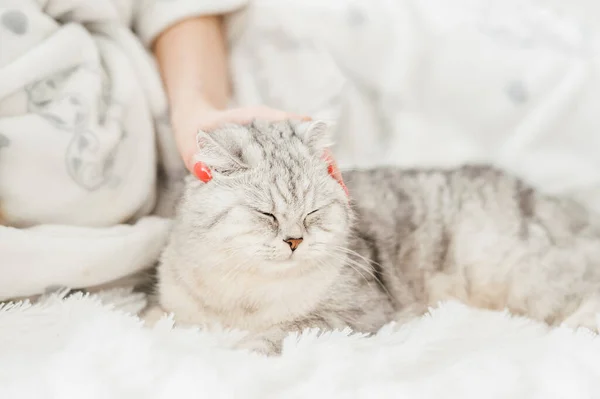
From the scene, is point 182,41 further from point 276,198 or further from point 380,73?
point 276,198

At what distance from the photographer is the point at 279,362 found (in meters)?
0.91

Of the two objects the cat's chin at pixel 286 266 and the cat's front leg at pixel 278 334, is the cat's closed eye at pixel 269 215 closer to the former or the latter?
the cat's chin at pixel 286 266

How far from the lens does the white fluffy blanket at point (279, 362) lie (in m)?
0.82

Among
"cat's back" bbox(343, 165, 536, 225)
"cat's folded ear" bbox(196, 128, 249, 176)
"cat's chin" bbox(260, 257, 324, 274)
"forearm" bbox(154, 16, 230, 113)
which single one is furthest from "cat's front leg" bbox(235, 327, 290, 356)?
"forearm" bbox(154, 16, 230, 113)

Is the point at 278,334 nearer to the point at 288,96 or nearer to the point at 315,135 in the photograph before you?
the point at 315,135

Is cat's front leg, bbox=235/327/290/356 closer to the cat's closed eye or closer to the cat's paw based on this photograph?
the cat's paw

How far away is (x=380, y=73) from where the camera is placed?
1.49 meters

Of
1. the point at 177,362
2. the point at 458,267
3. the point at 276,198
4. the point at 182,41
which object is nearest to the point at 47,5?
the point at 182,41

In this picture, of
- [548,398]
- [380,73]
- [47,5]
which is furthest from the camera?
[380,73]

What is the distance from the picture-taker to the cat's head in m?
1.04

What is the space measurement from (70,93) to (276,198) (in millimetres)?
510

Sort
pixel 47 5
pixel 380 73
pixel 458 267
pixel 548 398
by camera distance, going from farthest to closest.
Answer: pixel 380 73 < pixel 458 267 < pixel 47 5 < pixel 548 398

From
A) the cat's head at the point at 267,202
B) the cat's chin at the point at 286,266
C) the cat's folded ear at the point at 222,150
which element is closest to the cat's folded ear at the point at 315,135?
the cat's head at the point at 267,202

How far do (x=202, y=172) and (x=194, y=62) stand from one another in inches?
17.7
